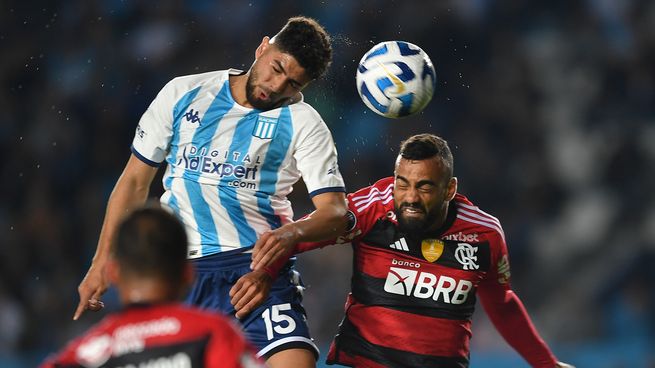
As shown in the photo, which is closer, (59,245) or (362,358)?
(362,358)

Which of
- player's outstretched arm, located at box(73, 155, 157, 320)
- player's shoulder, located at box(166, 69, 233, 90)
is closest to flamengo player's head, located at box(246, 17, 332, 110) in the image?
player's shoulder, located at box(166, 69, 233, 90)

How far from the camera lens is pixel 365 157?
10.6 metres

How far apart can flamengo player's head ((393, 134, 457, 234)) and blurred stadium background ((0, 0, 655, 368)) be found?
3.84 m

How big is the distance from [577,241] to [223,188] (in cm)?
612

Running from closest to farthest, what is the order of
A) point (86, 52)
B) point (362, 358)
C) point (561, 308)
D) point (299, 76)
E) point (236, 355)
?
point (236, 355), point (299, 76), point (362, 358), point (561, 308), point (86, 52)

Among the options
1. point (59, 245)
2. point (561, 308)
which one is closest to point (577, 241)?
point (561, 308)

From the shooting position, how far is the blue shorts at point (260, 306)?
502cm

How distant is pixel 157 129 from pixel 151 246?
222 centimetres

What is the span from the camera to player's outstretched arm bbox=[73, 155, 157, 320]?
498cm

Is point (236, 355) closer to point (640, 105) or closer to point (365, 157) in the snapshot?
point (365, 157)

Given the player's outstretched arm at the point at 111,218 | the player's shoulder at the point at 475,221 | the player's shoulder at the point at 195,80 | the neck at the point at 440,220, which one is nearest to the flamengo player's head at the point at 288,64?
the player's shoulder at the point at 195,80

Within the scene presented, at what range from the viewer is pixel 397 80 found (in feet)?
18.6

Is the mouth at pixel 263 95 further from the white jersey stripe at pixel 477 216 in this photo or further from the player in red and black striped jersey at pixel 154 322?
the player in red and black striped jersey at pixel 154 322

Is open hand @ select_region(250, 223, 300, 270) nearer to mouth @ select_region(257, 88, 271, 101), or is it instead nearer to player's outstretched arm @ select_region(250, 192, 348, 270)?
player's outstretched arm @ select_region(250, 192, 348, 270)
